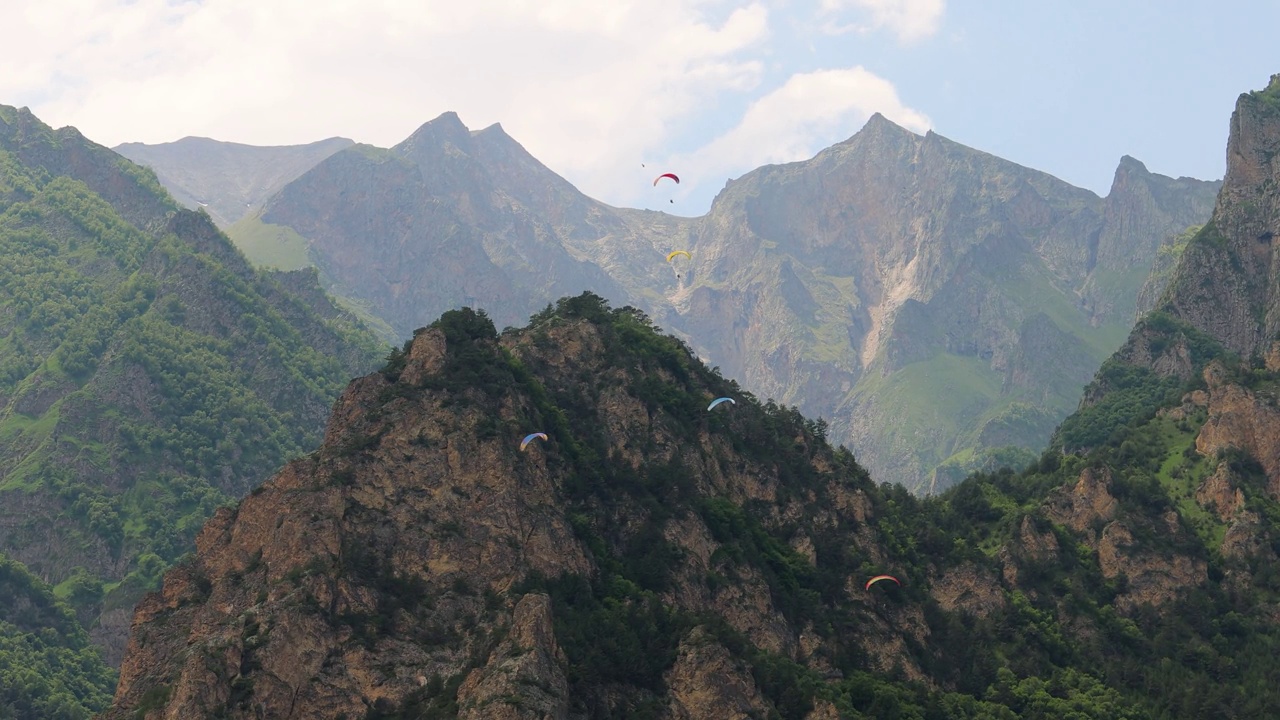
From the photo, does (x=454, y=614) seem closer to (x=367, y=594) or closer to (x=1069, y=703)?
(x=367, y=594)

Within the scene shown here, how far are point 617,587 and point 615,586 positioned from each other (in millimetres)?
227

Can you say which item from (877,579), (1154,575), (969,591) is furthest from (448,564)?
(1154,575)

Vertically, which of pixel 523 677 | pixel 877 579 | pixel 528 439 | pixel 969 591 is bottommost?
pixel 523 677

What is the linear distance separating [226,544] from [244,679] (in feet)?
78.0

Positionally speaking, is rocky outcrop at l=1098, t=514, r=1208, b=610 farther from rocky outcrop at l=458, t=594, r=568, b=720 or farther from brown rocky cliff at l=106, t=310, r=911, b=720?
rocky outcrop at l=458, t=594, r=568, b=720

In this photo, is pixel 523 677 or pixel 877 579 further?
pixel 877 579

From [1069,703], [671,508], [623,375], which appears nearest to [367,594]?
[671,508]

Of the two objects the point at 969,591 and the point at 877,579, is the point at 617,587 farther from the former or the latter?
the point at 969,591

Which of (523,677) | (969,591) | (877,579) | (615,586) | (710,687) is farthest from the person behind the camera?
(969,591)

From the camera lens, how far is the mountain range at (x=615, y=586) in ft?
399

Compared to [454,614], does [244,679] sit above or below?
below

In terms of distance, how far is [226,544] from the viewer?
139 meters

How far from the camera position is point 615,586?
141625 mm

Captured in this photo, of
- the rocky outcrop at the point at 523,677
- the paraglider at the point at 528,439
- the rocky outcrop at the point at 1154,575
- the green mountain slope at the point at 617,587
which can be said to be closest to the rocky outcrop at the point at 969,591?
the green mountain slope at the point at 617,587
